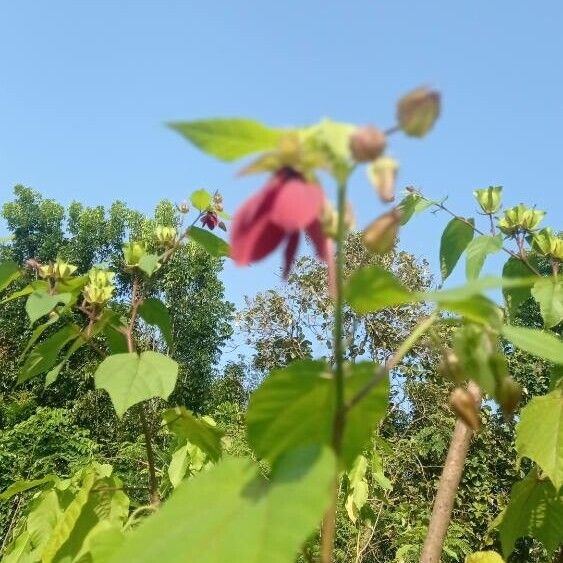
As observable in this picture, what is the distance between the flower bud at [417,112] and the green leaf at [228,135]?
0.07 m

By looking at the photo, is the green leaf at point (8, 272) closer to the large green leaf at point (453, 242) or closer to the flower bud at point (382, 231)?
the large green leaf at point (453, 242)

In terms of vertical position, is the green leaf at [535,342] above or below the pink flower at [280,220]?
above

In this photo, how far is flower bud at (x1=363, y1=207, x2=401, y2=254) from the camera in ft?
1.44

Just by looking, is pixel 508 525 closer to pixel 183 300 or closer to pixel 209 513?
pixel 209 513

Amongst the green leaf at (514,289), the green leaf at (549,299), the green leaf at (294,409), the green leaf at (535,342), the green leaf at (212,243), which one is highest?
the green leaf at (514,289)

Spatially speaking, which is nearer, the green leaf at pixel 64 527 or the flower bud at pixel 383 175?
the flower bud at pixel 383 175

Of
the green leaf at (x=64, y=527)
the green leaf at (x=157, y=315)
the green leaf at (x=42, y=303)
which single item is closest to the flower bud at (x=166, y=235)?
the green leaf at (x=157, y=315)

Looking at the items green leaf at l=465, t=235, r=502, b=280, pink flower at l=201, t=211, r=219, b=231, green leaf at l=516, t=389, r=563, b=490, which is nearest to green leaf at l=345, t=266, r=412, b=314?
green leaf at l=516, t=389, r=563, b=490

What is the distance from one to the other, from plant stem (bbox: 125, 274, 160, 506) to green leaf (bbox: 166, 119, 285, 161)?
22.0 inches

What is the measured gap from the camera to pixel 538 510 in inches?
44.7

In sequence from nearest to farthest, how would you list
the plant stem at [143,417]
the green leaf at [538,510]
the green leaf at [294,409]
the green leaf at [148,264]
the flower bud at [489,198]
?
the green leaf at [294,409] < the plant stem at [143,417] < the green leaf at [538,510] < the green leaf at [148,264] < the flower bud at [489,198]

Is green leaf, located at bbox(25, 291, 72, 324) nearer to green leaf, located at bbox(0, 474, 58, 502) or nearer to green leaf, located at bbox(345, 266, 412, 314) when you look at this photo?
green leaf, located at bbox(0, 474, 58, 502)

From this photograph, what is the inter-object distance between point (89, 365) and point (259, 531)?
1576 centimetres

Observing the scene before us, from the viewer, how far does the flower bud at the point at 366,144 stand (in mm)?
393
